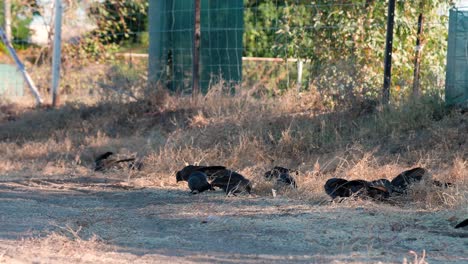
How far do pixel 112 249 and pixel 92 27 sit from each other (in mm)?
16833

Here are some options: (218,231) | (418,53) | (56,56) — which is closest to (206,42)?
(56,56)

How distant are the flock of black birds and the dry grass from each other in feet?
0.59

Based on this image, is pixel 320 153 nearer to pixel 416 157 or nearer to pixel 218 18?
pixel 416 157

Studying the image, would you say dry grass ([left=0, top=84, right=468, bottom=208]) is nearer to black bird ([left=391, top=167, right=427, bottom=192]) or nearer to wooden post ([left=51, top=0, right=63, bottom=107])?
black bird ([left=391, top=167, right=427, bottom=192])

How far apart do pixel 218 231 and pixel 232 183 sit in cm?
185

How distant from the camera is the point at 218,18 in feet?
49.2

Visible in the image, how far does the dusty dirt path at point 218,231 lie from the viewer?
19.0 feet

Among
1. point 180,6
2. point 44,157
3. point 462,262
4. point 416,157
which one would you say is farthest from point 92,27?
point 462,262

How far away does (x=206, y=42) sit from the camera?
1521 centimetres

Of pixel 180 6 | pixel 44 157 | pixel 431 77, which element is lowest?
pixel 44 157

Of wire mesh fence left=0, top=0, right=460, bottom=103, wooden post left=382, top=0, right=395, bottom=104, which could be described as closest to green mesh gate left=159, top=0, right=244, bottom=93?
wire mesh fence left=0, top=0, right=460, bottom=103

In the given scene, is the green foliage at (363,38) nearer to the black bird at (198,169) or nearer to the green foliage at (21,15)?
the black bird at (198,169)

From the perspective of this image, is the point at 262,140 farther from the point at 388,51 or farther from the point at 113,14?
the point at 113,14

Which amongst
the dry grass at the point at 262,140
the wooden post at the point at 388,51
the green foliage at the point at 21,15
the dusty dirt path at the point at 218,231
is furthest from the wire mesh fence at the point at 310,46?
the green foliage at the point at 21,15
